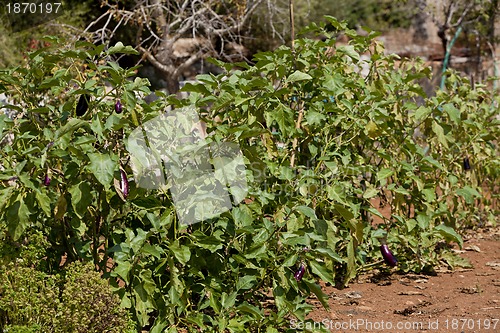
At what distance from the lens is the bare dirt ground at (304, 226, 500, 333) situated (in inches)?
129

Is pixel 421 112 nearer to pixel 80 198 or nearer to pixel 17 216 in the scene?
pixel 80 198

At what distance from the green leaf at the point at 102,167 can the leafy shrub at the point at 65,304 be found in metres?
0.34

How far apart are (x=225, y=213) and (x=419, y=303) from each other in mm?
1271

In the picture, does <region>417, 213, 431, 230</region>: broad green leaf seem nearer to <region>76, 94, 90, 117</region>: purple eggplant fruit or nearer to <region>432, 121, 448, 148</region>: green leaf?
<region>432, 121, 448, 148</region>: green leaf

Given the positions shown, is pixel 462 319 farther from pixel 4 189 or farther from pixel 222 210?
pixel 4 189

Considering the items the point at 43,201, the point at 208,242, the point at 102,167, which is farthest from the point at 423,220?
the point at 43,201

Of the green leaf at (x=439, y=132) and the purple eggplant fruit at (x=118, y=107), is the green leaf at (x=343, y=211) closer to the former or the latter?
the purple eggplant fruit at (x=118, y=107)

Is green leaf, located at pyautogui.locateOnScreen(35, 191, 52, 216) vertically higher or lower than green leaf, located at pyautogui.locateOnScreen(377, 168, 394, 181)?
higher

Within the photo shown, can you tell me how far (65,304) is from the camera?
8.75 ft

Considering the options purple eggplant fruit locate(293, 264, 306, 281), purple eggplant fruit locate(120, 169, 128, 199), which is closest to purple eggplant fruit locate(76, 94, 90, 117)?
purple eggplant fruit locate(120, 169, 128, 199)

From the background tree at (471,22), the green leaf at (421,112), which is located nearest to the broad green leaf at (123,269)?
the green leaf at (421,112)

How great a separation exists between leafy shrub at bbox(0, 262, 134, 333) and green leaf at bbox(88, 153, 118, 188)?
34 centimetres

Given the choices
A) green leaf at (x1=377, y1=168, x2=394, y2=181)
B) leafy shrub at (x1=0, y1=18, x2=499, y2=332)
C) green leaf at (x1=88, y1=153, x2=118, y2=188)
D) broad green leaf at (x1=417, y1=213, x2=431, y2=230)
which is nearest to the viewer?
green leaf at (x1=88, y1=153, x2=118, y2=188)

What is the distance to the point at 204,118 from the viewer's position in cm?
304
